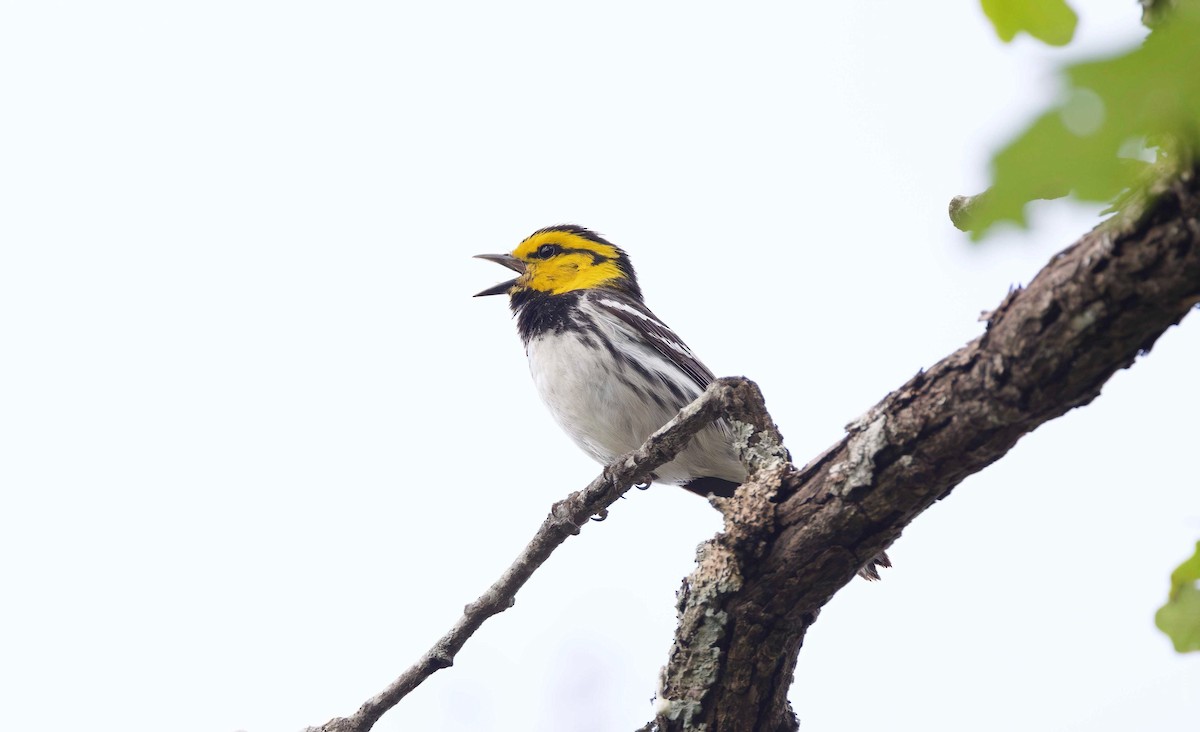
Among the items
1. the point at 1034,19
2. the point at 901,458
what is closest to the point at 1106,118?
the point at 1034,19

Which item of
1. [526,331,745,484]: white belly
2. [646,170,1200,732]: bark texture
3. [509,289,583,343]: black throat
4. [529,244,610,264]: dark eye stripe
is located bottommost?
[646,170,1200,732]: bark texture

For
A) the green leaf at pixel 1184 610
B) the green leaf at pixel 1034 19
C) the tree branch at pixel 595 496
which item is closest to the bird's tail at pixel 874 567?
the tree branch at pixel 595 496

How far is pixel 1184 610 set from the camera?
1814 mm

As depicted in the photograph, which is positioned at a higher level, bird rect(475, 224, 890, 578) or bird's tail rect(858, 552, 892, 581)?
bird rect(475, 224, 890, 578)

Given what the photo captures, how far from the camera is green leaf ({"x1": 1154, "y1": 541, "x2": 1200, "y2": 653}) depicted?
5.93 feet

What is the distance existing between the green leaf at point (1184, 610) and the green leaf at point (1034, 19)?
0.94 m

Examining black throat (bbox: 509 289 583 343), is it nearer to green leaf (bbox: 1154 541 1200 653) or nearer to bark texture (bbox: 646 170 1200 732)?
bark texture (bbox: 646 170 1200 732)

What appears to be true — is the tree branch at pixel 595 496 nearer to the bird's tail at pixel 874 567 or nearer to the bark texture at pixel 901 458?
the bark texture at pixel 901 458

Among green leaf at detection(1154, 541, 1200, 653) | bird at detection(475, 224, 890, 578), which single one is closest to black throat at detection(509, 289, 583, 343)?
bird at detection(475, 224, 890, 578)

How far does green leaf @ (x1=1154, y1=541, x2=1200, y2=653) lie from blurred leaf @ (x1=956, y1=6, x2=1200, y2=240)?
4.08 ft

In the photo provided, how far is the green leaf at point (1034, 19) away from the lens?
4.42 feet

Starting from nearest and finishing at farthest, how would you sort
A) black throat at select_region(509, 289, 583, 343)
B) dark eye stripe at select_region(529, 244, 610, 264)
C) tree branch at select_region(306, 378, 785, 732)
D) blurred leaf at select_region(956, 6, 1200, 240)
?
blurred leaf at select_region(956, 6, 1200, 240) < tree branch at select_region(306, 378, 785, 732) < black throat at select_region(509, 289, 583, 343) < dark eye stripe at select_region(529, 244, 610, 264)

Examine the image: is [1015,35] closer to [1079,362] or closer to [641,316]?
[1079,362]

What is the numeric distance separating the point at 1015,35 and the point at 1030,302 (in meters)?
0.88
